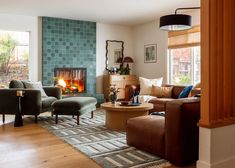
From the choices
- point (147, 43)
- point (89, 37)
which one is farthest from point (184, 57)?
point (89, 37)

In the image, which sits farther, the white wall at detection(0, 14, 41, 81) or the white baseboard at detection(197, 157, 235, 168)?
the white wall at detection(0, 14, 41, 81)

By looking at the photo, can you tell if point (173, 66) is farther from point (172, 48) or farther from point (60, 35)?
point (60, 35)

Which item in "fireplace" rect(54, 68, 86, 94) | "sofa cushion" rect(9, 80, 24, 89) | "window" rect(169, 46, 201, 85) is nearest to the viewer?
"sofa cushion" rect(9, 80, 24, 89)

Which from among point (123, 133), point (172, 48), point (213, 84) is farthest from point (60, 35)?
point (213, 84)

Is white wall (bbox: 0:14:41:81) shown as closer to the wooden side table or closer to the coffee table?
the wooden side table

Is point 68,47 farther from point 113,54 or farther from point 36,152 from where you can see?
point 36,152

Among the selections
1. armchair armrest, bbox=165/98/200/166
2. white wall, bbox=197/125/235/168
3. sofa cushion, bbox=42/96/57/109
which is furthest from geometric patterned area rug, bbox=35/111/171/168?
white wall, bbox=197/125/235/168

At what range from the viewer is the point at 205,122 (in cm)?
242

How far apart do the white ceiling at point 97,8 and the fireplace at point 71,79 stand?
1.42 m

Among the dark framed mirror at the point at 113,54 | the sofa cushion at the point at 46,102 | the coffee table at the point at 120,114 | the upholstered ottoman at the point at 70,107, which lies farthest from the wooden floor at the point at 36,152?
the dark framed mirror at the point at 113,54

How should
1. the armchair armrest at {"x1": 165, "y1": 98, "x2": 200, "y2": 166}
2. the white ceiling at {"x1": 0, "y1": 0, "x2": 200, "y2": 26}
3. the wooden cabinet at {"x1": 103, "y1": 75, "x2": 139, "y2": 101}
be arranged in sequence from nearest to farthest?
the armchair armrest at {"x1": 165, "y1": 98, "x2": 200, "y2": 166} → the white ceiling at {"x1": 0, "y1": 0, "x2": 200, "y2": 26} → the wooden cabinet at {"x1": 103, "y1": 75, "x2": 139, "y2": 101}

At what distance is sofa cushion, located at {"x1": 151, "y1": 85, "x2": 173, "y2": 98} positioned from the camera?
5.91 m

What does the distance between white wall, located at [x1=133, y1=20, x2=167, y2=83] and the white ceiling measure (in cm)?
44

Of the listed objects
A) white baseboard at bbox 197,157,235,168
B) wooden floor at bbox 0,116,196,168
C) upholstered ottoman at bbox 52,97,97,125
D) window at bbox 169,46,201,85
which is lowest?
wooden floor at bbox 0,116,196,168
